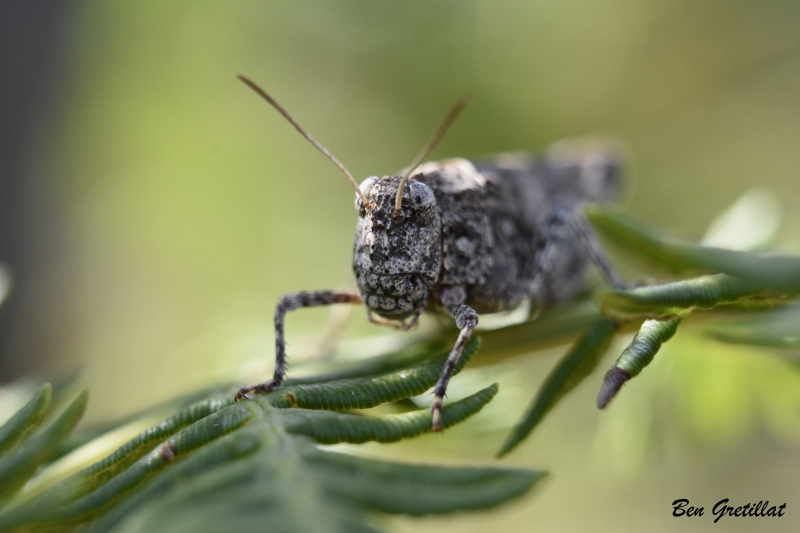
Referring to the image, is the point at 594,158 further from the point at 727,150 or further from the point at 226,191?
the point at 226,191

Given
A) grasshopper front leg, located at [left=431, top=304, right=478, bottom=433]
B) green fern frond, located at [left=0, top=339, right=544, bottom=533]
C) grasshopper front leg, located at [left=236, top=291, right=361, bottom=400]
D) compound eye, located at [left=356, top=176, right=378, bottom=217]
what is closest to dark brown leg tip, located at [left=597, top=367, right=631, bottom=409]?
green fern frond, located at [left=0, top=339, right=544, bottom=533]

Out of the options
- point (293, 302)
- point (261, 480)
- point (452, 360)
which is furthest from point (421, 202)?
point (261, 480)

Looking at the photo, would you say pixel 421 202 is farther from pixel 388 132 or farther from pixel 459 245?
pixel 388 132

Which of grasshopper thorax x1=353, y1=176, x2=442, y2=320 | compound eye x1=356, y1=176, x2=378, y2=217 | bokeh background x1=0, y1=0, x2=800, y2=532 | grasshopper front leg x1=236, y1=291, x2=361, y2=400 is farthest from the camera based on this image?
bokeh background x1=0, y1=0, x2=800, y2=532

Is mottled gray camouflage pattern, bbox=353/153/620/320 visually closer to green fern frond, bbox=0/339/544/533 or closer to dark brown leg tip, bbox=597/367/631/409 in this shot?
green fern frond, bbox=0/339/544/533

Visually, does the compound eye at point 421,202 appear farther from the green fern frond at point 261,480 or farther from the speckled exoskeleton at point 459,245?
the green fern frond at point 261,480

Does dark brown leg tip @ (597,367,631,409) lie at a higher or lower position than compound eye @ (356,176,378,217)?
lower
